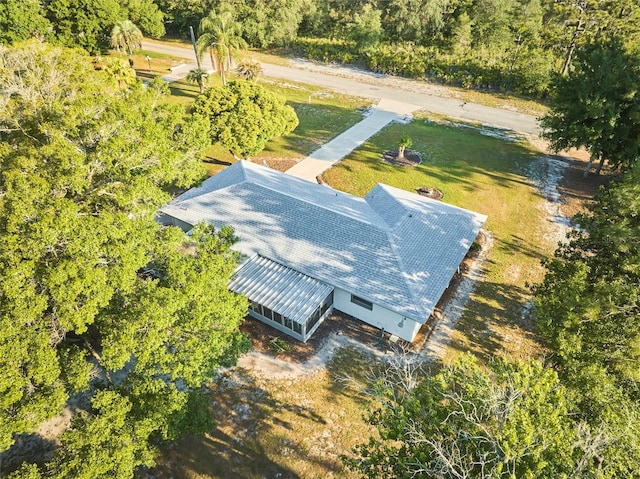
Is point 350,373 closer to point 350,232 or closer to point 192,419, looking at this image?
point 350,232

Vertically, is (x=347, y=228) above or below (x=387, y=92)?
below

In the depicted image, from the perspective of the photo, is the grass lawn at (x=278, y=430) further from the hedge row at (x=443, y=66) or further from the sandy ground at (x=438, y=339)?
the hedge row at (x=443, y=66)

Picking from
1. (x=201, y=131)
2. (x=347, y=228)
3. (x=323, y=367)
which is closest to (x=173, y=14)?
(x=201, y=131)

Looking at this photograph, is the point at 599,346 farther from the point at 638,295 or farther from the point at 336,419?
the point at 336,419

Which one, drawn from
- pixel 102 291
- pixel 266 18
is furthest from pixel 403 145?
pixel 266 18

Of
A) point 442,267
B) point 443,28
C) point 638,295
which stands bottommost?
point 442,267

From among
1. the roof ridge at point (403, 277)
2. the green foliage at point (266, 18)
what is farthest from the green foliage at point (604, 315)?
the green foliage at point (266, 18)
